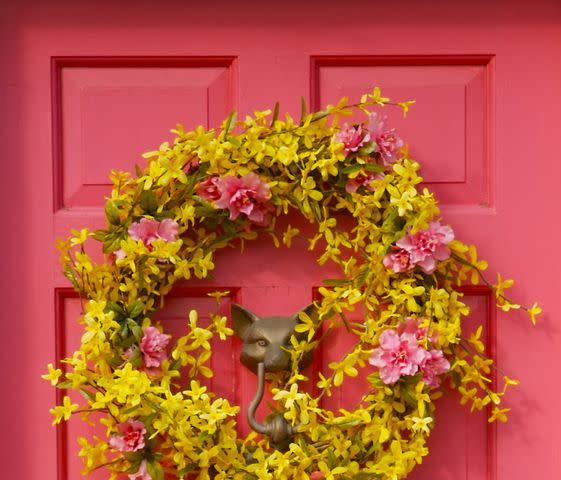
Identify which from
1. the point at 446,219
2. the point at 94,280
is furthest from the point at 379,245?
the point at 94,280

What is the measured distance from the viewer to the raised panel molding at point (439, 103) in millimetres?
1242

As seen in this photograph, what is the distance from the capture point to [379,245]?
1156mm

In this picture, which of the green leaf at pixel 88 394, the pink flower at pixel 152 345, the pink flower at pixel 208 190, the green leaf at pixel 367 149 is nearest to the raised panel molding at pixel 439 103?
the green leaf at pixel 367 149

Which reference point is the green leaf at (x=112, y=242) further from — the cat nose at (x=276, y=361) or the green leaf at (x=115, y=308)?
the cat nose at (x=276, y=361)

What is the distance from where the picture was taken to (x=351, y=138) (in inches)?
44.8

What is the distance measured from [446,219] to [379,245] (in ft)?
0.49

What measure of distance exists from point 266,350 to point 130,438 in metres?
0.23

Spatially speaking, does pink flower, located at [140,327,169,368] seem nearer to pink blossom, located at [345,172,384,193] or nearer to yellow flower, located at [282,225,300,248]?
yellow flower, located at [282,225,300,248]

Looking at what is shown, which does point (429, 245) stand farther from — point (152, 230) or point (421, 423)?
point (152, 230)

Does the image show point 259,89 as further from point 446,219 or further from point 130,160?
point 446,219

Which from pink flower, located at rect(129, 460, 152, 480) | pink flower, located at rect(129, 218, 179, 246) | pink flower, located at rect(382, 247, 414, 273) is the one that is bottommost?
pink flower, located at rect(129, 460, 152, 480)

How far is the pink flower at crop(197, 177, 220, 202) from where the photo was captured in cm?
116

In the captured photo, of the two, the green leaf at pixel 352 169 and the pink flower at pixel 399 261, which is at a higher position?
the green leaf at pixel 352 169

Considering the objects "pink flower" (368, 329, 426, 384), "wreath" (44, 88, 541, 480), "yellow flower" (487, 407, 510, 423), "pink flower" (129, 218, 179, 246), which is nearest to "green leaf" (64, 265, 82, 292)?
"wreath" (44, 88, 541, 480)
